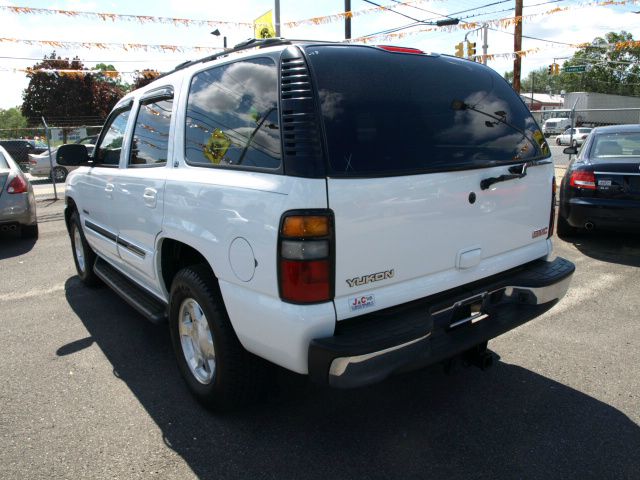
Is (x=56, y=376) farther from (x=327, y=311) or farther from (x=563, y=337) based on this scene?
(x=563, y=337)

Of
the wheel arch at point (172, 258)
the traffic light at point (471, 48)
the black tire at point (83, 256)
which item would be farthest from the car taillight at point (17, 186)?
the traffic light at point (471, 48)

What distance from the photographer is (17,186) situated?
764 centimetres

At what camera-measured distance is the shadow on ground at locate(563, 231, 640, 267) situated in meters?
6.21

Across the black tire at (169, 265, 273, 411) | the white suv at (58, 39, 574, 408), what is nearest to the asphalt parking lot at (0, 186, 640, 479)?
the black tire at (169, 265, 273, 411)

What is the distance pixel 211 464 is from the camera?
8.41 feet

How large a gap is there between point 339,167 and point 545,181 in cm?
159

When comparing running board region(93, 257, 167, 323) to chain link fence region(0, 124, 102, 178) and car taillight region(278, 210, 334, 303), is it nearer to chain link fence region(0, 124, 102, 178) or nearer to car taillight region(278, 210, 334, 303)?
car taillight region(278, 210, 334, 303)

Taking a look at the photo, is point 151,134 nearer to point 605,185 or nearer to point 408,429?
point 408,429

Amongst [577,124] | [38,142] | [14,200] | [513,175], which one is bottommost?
[14,200]

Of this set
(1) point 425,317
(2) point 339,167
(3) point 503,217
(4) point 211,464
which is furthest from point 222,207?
(3) point 503,217

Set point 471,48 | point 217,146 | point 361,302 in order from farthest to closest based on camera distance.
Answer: point 471,48
point 217,146
point 361,302

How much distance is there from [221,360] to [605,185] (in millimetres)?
5497

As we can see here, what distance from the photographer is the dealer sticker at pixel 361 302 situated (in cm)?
233

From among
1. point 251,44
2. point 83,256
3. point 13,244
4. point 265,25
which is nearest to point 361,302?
point 251,44
